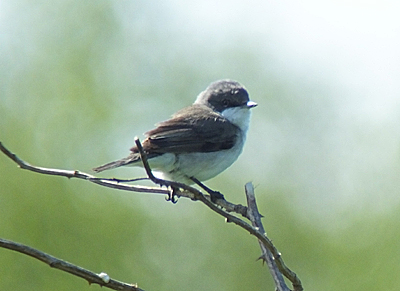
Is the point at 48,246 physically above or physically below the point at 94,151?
below

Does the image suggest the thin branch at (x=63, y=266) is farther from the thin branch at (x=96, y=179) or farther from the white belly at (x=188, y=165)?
the white belly at (x=188, y=165)

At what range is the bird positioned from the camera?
6.07 m

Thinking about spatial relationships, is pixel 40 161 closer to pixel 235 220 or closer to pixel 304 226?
pixel 304 226

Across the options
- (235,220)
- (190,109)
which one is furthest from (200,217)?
(235,220)

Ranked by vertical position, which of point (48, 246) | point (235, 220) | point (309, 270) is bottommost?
point (235, 220)

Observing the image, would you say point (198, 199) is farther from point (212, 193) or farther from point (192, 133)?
point (192, 133)

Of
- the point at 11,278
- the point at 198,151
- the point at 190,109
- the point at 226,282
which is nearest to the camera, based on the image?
the point at 198,151

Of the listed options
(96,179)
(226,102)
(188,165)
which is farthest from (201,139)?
(96,179)

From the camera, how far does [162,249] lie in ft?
38.7

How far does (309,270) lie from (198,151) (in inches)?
222

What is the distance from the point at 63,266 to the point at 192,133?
13.6 ft

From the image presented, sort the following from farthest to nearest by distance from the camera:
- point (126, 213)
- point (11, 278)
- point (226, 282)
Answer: point (226, 282)
point (126, 213)
point (11, 278)

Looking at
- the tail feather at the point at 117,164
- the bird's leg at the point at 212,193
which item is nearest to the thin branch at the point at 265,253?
the bird's leg at the point at 212,193

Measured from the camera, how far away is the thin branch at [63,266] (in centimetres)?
246
